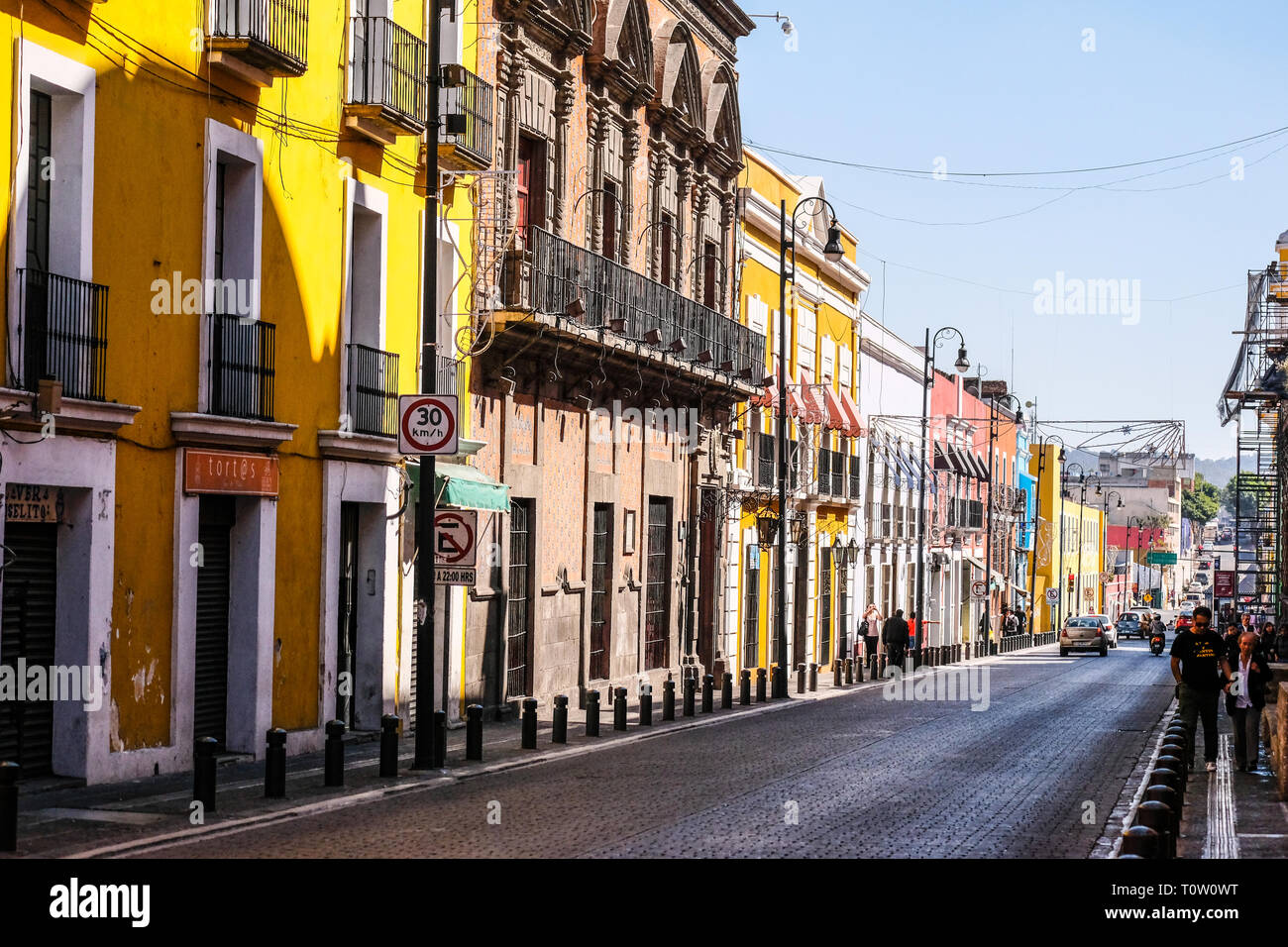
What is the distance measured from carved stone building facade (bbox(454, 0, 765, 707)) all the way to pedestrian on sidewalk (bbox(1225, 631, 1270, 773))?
9717mm

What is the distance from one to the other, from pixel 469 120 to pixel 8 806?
13493mm

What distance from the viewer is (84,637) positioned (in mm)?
15898

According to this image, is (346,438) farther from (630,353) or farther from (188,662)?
(630,353)

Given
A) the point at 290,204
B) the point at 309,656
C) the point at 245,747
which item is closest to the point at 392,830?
the point at 245,747

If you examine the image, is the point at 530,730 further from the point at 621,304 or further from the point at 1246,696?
the point at 621,304

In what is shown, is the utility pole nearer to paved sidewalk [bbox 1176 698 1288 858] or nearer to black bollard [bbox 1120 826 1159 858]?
paved sidewalk [bbox 1176 698 1288 858]

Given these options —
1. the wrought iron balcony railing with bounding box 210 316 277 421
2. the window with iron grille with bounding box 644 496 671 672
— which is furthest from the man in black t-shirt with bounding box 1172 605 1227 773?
the window with iron grille with bounding box 644 496 671 672

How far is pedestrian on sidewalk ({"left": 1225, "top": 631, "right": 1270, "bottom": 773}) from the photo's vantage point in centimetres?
1973

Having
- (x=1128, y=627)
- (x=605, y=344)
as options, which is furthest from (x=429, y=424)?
(x=1128, y=627)

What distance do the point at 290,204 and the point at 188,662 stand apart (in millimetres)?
5292

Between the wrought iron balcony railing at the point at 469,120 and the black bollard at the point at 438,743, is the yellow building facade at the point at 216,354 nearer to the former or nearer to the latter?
the wrought iron balcony railing at the point at 469,120

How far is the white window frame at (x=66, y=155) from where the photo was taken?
15.0m

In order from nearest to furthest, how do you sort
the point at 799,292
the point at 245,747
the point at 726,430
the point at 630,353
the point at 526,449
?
the point at 245,747 < the point at 526,449 < the point at 630,353 < the point at 726,430 < the point at 799,292

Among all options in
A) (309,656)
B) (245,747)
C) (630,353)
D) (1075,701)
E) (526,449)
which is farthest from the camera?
(1075,701)
